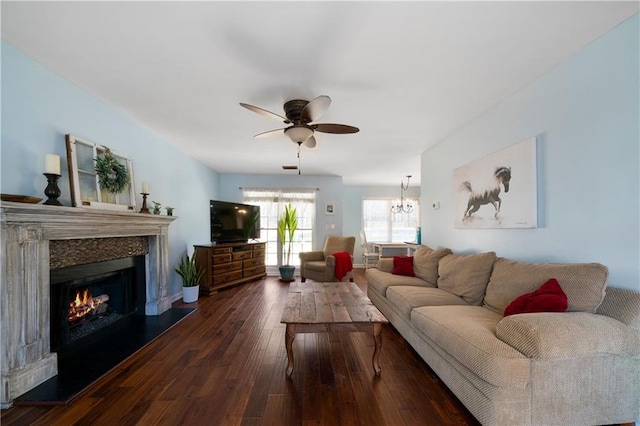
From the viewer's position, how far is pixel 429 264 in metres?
3.56

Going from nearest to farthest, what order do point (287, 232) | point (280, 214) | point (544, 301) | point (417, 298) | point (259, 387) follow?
point (544, 301) → point (259, 387) → point (417, 298) → point (287, 232) → point (280, 214)

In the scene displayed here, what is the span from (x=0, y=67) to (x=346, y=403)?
3.22m

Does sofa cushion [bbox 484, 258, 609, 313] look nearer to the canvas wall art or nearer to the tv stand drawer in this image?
the canvas wall art

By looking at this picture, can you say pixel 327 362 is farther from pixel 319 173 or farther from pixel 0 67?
pixel 319 173

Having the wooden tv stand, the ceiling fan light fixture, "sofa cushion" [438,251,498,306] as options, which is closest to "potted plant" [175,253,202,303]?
the wooden tv stand

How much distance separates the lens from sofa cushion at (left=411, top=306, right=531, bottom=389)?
150 cm

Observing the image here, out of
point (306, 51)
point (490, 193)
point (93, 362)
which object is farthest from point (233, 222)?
point (490, 193)

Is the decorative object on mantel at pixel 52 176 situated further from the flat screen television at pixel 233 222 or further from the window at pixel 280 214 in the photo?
the window at pixel 280 214

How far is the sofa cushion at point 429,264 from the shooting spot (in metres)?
3.47

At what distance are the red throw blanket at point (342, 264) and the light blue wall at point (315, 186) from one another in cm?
131

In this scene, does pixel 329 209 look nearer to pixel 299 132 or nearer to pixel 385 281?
pixel 385 281

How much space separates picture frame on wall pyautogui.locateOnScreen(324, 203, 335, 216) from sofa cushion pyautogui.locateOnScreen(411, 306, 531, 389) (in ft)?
15.0

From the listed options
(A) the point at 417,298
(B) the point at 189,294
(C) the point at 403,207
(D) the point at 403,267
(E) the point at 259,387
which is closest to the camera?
(E) the point at 259,387

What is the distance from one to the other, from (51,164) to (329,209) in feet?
17.5
